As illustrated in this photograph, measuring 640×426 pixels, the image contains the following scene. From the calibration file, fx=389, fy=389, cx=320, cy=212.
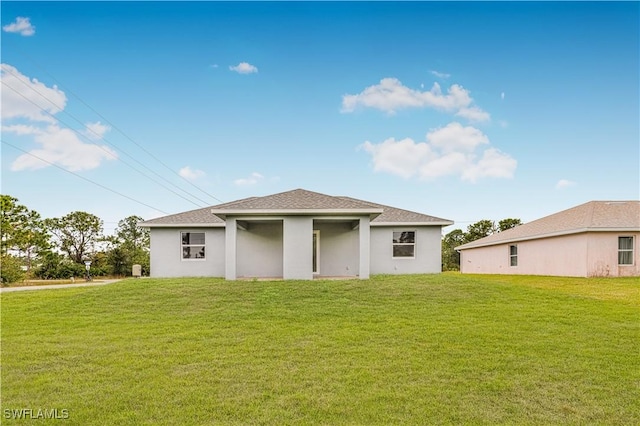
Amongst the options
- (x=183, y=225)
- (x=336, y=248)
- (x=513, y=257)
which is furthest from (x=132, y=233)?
(x=513, y=257)

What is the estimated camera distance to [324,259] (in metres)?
17.0

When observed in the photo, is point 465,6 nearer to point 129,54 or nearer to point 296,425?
point 129,54

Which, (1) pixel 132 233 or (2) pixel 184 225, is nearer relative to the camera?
(2) pixel 184 225

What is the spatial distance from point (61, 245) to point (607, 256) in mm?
43943

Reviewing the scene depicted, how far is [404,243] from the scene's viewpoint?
57.6 ft

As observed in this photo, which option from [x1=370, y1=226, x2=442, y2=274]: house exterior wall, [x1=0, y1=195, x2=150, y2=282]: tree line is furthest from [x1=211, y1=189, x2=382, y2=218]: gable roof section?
[x1=0, y1=195, x2=150, y2=282]: tree line

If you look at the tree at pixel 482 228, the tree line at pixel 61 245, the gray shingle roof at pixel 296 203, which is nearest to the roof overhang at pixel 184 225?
the gray shingle roof at pixel 296 203

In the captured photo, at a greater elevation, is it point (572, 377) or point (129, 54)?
point (129, 54)

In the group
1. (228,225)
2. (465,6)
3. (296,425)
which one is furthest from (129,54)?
(296,425)

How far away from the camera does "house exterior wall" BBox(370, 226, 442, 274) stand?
1742 centimetres

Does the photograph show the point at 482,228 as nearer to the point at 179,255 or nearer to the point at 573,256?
the point at 573,256

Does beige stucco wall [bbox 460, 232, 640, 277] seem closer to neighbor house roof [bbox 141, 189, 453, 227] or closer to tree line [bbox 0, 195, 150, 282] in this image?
neighbor house roof [bbox 141, 189, 453, 227]

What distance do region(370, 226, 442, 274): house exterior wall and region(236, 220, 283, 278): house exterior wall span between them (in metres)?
4.26

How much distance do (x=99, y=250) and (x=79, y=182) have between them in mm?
16751
